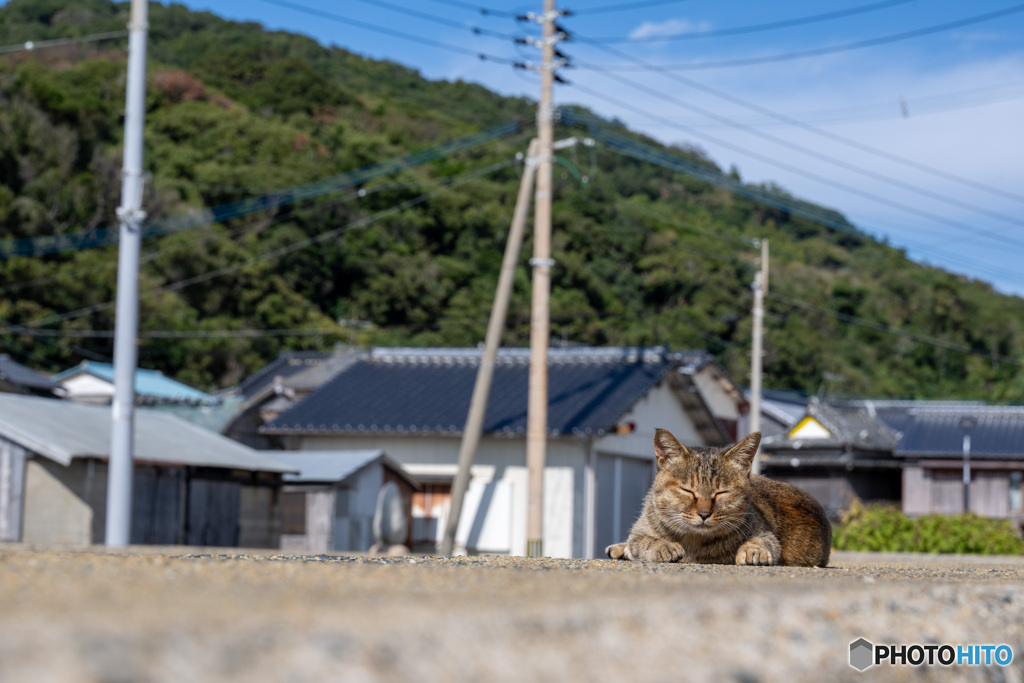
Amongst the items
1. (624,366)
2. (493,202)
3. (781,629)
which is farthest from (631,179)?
(781,629)

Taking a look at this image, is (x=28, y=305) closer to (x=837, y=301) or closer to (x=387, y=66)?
(x=837, y=301)

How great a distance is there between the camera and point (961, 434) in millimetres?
33750

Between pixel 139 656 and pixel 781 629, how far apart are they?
3.63 ft

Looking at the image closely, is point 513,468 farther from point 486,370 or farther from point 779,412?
point 779,412

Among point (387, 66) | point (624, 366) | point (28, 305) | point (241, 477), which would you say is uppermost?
point (387, 66)

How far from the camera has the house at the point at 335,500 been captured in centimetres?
2089

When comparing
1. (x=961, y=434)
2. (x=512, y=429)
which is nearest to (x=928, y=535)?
(x=512, y=429)

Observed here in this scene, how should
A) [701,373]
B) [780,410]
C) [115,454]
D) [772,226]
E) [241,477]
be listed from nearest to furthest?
[115,454] → [241,477] → [701,373] → [780,410] → [772,226]

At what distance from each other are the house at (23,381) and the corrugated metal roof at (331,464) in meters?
12.9

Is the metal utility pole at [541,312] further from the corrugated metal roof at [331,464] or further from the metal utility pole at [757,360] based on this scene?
the metal utility pole at [757,360]

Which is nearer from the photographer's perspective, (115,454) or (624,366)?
(115,454)

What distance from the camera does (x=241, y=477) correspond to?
2005cm

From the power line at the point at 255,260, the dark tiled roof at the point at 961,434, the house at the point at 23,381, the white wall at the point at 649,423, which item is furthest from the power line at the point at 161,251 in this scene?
the dark tiled roof at the point at 961,434

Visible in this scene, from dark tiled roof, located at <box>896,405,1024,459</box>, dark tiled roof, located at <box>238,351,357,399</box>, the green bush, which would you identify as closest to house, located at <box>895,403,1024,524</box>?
dark tiled roof, located at <box>896,405,1024,459</box>
